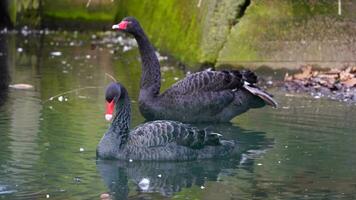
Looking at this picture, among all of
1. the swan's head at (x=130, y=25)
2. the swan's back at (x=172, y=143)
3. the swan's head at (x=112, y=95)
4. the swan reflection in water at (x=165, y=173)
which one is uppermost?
the swan's head at (x=130, y=25)

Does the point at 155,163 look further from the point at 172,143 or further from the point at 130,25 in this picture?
the point at 130,25

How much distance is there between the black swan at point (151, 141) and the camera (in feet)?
25.2

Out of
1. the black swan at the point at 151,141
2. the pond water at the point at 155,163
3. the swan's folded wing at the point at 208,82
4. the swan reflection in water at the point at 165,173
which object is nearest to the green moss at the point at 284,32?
the pond water at the point at 155,163

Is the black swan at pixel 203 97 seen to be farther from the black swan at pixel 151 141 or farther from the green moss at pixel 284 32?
the green moss at pixel 284 32

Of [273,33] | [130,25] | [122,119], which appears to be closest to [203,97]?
[130,25]

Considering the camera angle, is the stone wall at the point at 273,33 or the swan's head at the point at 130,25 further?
the stone wall at the point at 273,33

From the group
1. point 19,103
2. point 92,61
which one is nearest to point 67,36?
point 92,61

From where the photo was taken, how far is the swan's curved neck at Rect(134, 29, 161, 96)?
984 centimetres

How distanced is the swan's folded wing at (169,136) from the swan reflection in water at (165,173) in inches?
6.1

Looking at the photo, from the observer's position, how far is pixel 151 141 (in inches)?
304

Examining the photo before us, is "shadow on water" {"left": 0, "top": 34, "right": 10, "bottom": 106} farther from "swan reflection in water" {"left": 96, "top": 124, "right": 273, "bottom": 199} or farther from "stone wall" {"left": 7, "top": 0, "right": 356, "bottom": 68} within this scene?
"swan reflection in water" {"left": 96, "top": 124, "right": 273, "bottom": 199}

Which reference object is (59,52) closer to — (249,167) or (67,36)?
(67,36)

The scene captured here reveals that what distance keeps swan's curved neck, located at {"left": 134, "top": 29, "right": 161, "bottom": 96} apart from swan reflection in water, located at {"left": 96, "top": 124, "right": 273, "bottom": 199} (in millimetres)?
1742

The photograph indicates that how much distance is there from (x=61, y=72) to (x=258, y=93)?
13.8ft
